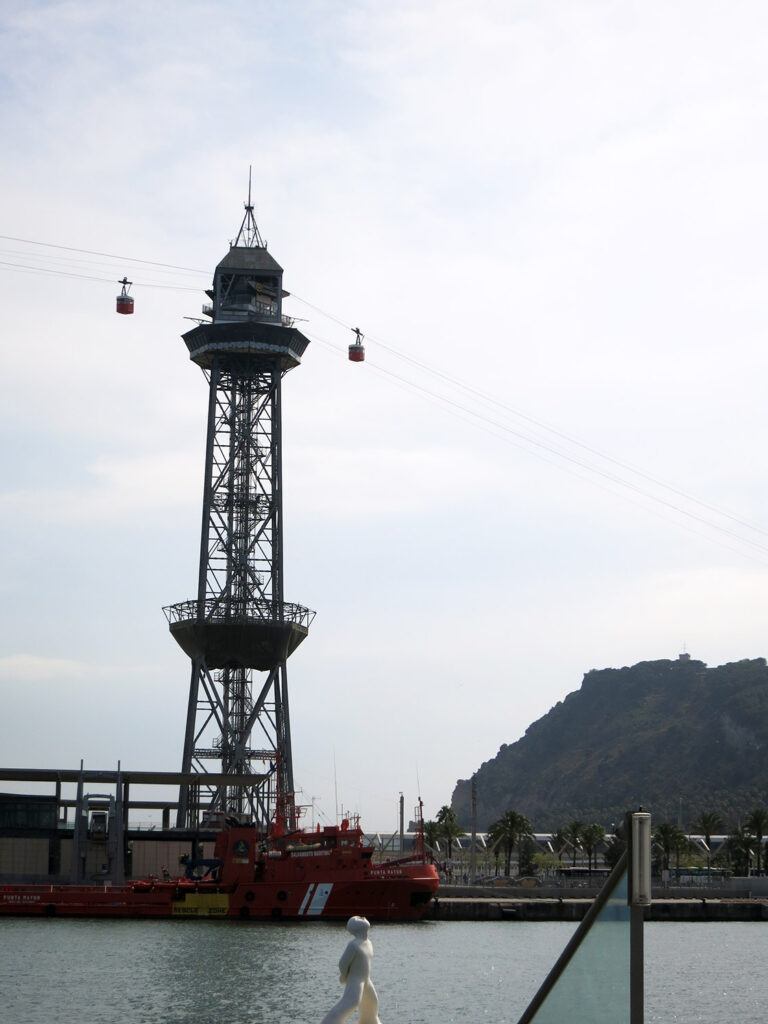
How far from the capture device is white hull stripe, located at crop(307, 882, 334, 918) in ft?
259

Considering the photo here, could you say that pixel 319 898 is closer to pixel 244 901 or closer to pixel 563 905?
pixel 244 901

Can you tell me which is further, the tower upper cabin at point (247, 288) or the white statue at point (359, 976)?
the tower upper cabin at point (247, 288)

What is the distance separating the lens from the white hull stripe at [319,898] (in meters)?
78.9

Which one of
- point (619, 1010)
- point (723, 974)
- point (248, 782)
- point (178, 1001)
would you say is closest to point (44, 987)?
point (178, 1001)

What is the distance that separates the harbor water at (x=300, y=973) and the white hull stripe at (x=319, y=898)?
1288mm

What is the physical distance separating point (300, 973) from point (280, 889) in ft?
94.9

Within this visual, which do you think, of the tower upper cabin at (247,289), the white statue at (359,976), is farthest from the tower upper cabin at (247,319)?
the white statue at (359,976)

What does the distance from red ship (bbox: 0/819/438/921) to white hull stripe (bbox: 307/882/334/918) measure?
57mm

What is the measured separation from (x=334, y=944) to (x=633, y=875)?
5501cm

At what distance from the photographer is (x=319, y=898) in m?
79.2

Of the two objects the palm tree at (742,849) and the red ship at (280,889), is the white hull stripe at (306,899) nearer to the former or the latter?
the red ship at (280,889)

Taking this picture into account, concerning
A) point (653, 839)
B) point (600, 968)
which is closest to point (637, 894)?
point (600, 968)

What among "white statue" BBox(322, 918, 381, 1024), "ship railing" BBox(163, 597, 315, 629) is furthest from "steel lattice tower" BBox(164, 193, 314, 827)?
"white statue" BBox(322, 918, 381, 1024)

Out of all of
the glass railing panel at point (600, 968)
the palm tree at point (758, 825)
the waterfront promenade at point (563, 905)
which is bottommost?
the waterfront promenade at point (563, 905)
